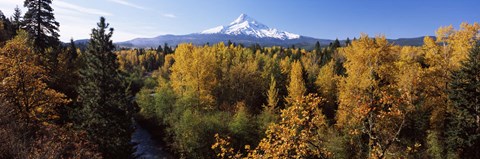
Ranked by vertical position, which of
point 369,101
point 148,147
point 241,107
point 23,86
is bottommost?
point 148,147

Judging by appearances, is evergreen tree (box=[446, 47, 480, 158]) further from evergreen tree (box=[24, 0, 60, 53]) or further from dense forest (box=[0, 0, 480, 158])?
evergreen tree (box=[24, 0, 60, 53])

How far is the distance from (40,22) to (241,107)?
3008 cm

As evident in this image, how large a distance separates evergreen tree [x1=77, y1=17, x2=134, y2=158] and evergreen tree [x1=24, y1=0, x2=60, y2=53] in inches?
831

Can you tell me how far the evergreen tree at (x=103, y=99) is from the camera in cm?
2573

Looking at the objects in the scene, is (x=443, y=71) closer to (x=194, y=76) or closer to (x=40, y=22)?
(x=194, y=76)

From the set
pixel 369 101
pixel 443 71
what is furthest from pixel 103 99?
pixel 443 71

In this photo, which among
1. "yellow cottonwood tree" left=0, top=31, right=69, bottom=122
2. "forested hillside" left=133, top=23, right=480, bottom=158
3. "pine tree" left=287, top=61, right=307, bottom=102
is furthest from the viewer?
"pine tree" left=287, top=61, right=307, bottom=102

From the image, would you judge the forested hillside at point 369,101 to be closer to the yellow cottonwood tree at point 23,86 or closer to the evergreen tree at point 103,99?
the evergreen tree at point 103,99

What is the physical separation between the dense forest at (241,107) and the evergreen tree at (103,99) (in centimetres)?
8

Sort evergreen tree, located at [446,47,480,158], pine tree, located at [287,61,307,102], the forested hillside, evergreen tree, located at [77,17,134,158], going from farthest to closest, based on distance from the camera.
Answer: pine tree, located at [287,61,307,102] → evergreen tree, located at [446,47,480,158] → the forested hillside → evergreen tree, located at [77,17,134,158]

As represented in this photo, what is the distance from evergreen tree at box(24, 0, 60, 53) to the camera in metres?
42.2

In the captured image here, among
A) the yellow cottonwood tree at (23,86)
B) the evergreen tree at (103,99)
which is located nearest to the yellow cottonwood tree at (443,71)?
the evergreen tree at (103,99)

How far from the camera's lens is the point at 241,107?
1596 inches

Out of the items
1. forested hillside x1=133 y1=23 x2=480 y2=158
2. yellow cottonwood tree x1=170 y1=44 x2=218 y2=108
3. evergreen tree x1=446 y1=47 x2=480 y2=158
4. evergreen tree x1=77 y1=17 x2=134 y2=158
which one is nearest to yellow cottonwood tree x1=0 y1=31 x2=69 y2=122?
evergreen tree x1=77 y1=17 x2=134 y2=158
